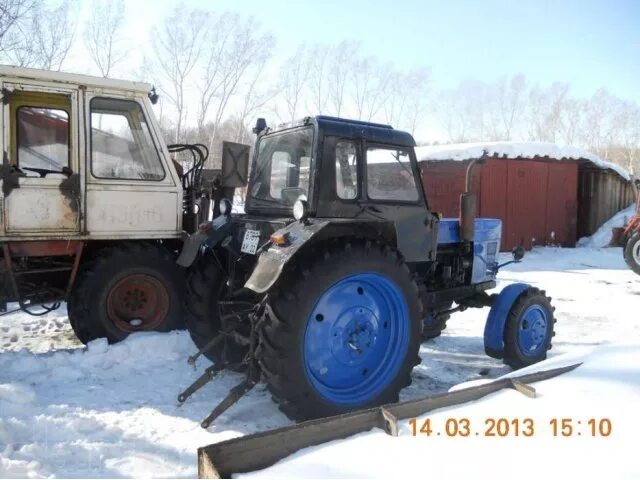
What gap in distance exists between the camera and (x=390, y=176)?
13.1 feet

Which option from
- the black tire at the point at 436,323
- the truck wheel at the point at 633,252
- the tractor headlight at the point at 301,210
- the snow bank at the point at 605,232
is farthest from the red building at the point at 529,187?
the tractor headlight at the point at 301,210

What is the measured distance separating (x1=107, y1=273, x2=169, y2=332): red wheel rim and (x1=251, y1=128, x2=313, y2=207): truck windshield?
4.92 feet

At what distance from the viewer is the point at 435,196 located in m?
13.5

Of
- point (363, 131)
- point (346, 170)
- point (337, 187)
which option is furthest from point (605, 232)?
point (337, 187)

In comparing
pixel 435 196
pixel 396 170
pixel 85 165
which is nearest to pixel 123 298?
pixel 85 165

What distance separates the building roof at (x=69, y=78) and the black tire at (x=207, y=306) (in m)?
1.99

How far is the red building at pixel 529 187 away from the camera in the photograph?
43.2 ft

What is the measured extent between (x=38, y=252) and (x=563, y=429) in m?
4.33

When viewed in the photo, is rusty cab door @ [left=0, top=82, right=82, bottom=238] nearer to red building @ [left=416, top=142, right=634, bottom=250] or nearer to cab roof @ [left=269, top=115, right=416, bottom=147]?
cab roof @ [left=269, top=115, right=416, bottom=147]

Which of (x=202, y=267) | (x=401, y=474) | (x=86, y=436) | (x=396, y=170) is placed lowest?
(x=86, y=436)

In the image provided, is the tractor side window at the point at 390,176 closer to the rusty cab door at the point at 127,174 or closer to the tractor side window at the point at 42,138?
the rusty cab door at the point at 127,174

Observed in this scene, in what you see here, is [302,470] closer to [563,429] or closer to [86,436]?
[563,429]


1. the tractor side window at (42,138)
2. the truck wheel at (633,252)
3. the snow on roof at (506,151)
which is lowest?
the truck wheel at (633,252)

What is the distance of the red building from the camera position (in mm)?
13180
